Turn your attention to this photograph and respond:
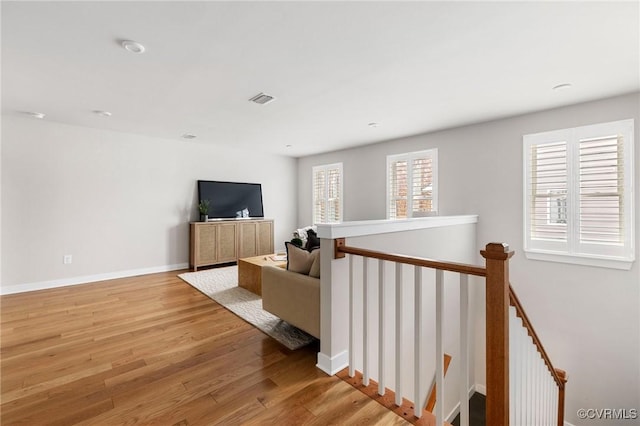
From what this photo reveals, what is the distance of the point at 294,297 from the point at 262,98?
2203mm

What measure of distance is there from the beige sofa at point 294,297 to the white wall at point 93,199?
3343 mm

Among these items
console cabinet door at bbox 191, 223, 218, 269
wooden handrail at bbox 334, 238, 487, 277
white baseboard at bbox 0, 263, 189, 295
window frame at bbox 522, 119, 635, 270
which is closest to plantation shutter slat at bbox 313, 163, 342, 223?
console cabinet door at bbox 191, 223, 218, 269

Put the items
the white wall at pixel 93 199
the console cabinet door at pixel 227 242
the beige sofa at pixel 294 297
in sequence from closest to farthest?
the beige sofa at pixel 294 297
the white wall at pixel 93 199
the console cabinet door at pixel 227 242

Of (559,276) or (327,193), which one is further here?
(327,193)

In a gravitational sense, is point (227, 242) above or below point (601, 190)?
below

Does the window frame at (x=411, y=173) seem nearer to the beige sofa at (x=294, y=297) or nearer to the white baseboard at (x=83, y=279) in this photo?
the beige sofa at (x=294, y=297)

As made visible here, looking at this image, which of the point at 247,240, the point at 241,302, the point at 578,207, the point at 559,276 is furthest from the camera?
the point at 247,240

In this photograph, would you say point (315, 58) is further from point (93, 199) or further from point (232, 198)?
point (93, 199)

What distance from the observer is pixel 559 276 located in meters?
3.53

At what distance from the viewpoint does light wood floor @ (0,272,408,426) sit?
5.74ft

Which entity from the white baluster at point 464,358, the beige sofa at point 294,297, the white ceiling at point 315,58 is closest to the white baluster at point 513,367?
the white baluster at point 464,358

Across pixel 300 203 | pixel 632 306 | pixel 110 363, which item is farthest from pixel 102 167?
pixel 632 306

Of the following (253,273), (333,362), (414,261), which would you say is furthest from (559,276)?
(253,273)

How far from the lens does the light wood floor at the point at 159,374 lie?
1.75 metres
